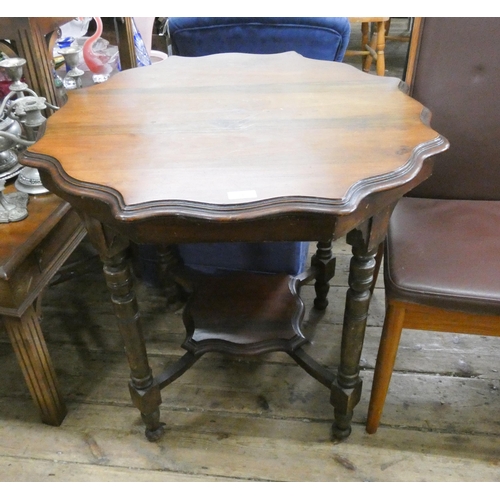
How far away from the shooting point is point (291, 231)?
703mm

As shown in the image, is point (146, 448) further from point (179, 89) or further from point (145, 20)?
point (145, 20)

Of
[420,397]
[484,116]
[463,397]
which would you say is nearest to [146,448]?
[420,397]

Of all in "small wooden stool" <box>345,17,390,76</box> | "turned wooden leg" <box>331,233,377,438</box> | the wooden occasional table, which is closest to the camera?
the wooden occasional table

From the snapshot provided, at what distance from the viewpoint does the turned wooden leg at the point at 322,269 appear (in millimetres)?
1356

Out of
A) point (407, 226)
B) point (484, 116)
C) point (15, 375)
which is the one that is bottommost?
point (15, 375)

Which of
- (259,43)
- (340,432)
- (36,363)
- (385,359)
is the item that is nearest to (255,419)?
(340,432)

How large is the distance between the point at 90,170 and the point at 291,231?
0.34 metres

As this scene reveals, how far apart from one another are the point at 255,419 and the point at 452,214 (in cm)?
68

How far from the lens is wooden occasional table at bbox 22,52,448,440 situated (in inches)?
27.2

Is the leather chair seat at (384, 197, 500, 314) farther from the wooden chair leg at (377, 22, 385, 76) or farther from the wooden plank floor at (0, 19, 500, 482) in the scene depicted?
the wooden chair leg at (377, 22, 385, 76)

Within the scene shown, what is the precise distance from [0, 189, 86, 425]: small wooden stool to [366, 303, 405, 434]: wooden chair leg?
74 centimetres

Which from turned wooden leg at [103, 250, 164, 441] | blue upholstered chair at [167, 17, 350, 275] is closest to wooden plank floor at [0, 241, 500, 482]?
turned wooden leg at [103, 250, 164, 441]

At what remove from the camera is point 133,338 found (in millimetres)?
949

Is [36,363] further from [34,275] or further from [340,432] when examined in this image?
[340,432]
